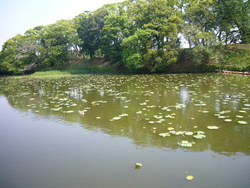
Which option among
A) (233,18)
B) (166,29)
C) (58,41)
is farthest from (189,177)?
(58,41)

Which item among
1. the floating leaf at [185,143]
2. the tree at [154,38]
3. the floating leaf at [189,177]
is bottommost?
the floating leaf at [189,177]

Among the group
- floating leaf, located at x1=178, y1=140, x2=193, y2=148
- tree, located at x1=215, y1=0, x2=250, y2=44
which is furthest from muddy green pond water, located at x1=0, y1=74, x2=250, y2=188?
tree, located at x1=215, y1=0, x2=250, y2=44

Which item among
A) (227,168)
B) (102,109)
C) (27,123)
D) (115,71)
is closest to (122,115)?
(102,109)

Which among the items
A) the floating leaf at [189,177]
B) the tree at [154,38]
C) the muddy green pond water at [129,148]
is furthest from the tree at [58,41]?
the floating leaf at [189,177]

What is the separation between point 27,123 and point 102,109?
2.28m

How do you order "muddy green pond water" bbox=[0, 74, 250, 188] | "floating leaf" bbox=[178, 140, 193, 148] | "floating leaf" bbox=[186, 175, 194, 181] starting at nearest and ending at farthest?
"floating leaf" bbox=[186, 175, 194, 181] < "muddy green pond water" bbox=[0, 74, 250, 188] < "floating leaf" bbox=[178, 140, 193, 148]

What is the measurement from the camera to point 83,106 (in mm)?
7723

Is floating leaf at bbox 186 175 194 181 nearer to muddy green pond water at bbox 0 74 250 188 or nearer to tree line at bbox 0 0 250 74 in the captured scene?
muddy green pond water at bbox 0 74 250 188

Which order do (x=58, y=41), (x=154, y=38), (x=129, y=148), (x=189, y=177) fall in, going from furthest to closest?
(x=58, y=41)
(x=154, y=38)
(x=129, y=148)
(x=189, y=177)

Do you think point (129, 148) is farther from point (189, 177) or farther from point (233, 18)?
point (233, 18)

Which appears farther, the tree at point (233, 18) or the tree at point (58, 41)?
the tree at point (58, 41)

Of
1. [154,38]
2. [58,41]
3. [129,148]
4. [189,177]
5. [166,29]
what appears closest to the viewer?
[189,177]

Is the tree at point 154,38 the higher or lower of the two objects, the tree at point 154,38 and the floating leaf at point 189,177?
the higher

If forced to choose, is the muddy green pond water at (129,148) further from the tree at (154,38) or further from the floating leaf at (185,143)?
the tree at (154,38)
